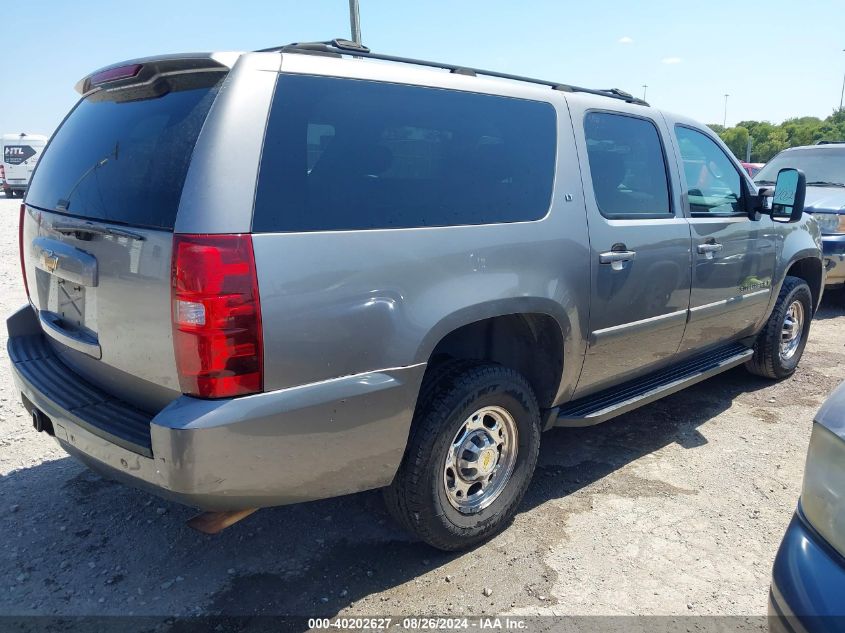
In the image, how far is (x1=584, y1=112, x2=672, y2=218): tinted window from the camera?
128 inches

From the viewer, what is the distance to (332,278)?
211 cm

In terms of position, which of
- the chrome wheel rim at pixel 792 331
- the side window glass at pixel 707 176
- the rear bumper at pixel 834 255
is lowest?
the chrome wheel rim at pixel 792 331

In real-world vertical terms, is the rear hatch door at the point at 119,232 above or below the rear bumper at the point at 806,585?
above

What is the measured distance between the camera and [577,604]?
8.20ft

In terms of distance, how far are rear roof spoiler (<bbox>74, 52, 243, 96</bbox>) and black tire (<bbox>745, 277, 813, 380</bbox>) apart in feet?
14.2

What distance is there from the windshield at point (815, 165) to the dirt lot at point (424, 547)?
5.96 metres

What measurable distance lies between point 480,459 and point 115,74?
7.12ft

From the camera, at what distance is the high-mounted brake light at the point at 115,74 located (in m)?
2.34

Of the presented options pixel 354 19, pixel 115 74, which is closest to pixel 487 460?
pixel 115 74

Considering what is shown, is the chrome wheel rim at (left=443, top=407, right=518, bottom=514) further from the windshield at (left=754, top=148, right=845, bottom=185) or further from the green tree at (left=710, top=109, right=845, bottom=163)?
the green tree at (left=710, top=109, right=845, bottom=163)

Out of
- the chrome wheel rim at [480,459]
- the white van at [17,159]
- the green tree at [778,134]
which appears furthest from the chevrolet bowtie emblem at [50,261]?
the green tree at [778,134]

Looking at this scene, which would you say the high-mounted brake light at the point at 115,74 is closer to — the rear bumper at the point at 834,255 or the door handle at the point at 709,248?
the door handle at the point at 709,248

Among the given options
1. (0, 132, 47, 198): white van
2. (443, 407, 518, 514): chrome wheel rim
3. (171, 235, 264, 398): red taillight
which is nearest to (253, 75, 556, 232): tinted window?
(171, 235, 264, 398): red taillight

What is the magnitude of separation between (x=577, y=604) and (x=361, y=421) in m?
1.16
